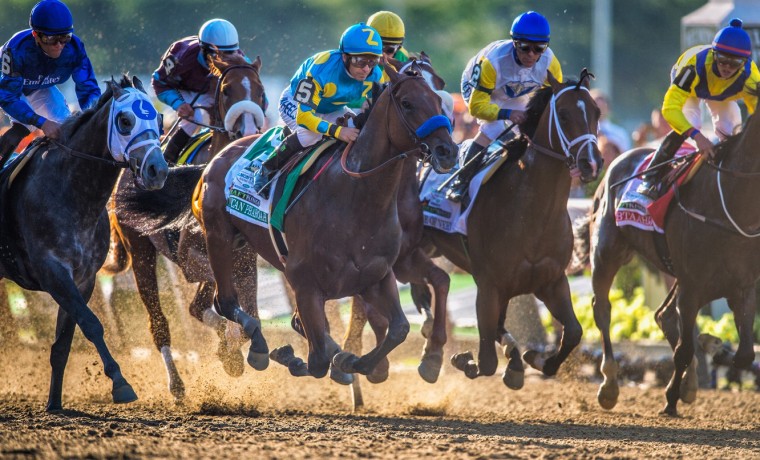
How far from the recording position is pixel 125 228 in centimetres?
948

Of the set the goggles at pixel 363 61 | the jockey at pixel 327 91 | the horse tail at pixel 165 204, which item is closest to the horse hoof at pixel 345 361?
the jockey at pixel 327 91

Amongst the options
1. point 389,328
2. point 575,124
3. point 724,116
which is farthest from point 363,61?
point 724,116

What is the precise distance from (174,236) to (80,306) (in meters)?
1.99

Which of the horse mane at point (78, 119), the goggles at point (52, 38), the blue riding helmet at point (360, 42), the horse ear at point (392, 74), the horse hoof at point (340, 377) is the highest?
the goggles at point (52, 38)

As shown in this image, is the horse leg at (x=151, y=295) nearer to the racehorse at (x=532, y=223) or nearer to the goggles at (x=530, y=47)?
the racehorse at (x=532, y=223)

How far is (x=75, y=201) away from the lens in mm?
7621

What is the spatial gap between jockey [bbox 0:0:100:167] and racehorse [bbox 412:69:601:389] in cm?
267

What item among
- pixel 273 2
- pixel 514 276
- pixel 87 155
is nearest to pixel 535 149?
pixel 514 276

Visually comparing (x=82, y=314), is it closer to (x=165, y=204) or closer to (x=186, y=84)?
(x=165, y=204)

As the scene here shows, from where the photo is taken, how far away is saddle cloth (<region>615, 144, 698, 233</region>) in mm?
8477

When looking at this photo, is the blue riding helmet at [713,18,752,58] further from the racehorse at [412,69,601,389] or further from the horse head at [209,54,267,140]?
the horse head at [209,54,267,140]

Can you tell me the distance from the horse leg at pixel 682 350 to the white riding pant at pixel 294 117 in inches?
98.6

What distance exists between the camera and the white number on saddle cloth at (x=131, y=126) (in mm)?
7281

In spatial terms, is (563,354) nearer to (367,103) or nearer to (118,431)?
(367,103)
